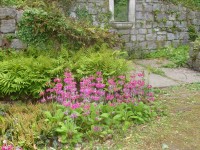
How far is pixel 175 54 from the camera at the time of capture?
912 cm

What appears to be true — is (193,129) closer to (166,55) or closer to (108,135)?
(108,135)

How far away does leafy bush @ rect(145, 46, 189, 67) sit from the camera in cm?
808

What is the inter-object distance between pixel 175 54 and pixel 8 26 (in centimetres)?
542

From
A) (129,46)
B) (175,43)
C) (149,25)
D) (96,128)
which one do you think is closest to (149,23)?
(149,25)

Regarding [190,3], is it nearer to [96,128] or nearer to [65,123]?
[96,128]

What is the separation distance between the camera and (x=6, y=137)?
128 inches

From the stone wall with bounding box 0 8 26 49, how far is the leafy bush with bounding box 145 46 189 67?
441 cm

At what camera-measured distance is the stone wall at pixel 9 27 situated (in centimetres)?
601

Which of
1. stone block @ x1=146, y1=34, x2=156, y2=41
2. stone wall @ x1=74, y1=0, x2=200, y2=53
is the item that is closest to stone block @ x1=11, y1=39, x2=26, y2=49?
stone wall @ x1=74, y1=0, x2=200, y2=53

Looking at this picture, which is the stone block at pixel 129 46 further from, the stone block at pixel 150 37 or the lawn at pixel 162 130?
the lawn at pixel 162 130

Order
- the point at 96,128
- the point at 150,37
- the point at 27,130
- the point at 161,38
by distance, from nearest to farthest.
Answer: the point at 27,130 < the point at 96,128 < the point at 150,37 < the point at 161,38

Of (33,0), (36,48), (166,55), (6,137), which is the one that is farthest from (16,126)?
(166,55)

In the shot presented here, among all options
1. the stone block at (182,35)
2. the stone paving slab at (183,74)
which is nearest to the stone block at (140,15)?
the stone block at (182,35)

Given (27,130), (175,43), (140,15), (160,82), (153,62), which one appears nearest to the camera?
(27,130)
